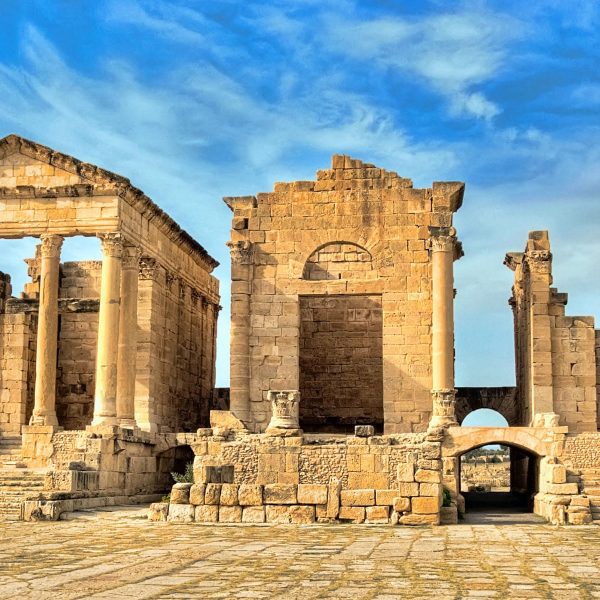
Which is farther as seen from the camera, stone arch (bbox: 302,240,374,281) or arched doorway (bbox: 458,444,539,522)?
stone arch (bbox: 302,240,374,281)

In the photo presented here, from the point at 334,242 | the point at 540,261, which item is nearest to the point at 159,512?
the point at 334,242

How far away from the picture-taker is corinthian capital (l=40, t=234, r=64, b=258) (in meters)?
27.2

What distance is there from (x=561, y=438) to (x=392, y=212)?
786 cm

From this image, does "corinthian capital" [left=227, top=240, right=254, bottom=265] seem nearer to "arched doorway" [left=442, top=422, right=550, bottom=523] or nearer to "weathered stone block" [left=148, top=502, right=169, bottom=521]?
"arched doorway" [left=442, top=422, right=550, bottom=523]

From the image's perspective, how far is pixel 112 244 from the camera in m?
26.6

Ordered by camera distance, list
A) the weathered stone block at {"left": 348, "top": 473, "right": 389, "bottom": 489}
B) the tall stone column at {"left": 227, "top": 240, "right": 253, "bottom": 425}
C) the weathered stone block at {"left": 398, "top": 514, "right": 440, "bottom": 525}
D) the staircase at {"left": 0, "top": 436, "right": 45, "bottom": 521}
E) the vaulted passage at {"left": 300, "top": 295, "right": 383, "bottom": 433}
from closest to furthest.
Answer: the weathered stone block at {"left": 398, "top": 514, "right": 440, "bottom": 525} < the weathered stone block at {"left": 348, "top": 473, "right": 389, "bottom": 489} < the staircase at {"left": 0, "top": 436, "right": 45, "bottom": 521} < the tall stone column at {"left": 227, "top": 240, "right": 253, "bottom": 425} < the vaulted passage at {"left": 300, "top": 295, "right": 383, "bottom": 433}

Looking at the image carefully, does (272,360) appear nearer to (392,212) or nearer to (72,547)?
(392,212)

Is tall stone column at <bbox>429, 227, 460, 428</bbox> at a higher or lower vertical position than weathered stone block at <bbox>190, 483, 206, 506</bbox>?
higher

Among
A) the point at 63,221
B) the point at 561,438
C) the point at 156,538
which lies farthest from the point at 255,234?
the point at 156,538

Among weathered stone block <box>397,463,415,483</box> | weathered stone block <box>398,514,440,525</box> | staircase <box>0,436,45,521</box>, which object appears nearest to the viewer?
weathered stone block <box>398,514,440,525</box>

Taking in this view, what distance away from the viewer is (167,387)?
3058 centimetres

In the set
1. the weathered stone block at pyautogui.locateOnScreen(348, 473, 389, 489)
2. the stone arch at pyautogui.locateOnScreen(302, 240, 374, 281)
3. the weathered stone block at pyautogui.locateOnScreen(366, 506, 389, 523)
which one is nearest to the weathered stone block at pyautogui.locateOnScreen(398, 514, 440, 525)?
the weathered stone block at pyautogui.locateOnScreen(366, 506, 389, 523)

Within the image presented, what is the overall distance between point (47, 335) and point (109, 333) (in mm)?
1895

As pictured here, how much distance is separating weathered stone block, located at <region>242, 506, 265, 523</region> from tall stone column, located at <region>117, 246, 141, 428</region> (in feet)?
32.5
